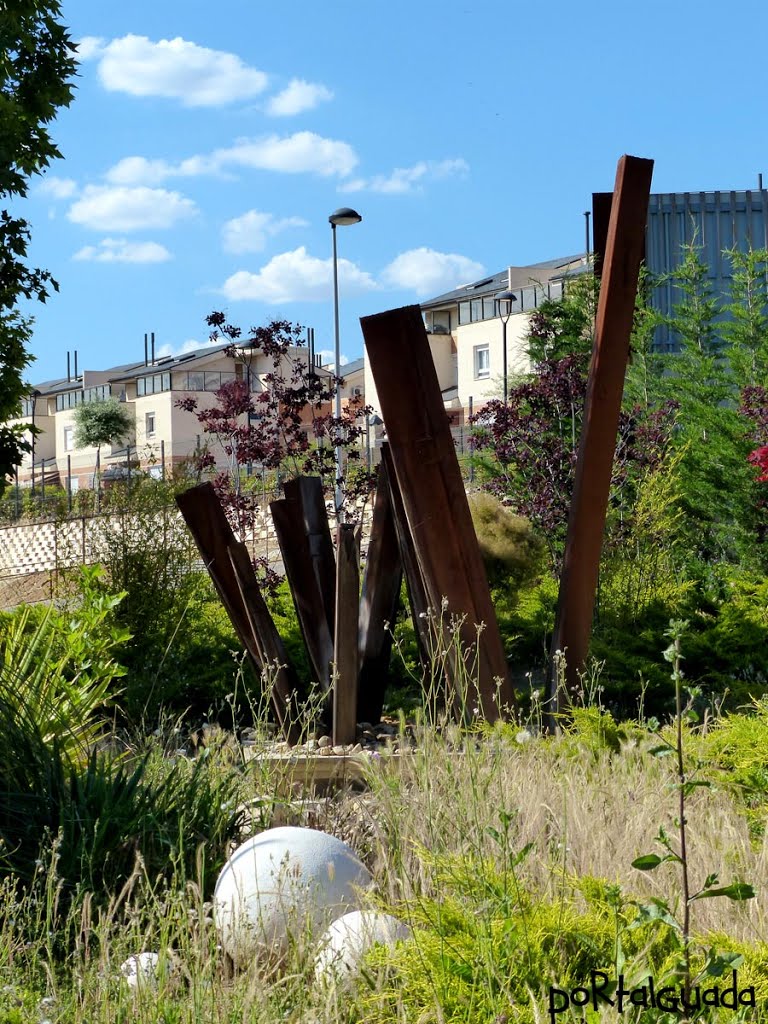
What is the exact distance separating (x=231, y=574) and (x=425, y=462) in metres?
1.61

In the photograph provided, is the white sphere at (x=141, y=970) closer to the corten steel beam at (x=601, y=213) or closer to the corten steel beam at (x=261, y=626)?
the corten steel beam at (x=261, y=626)

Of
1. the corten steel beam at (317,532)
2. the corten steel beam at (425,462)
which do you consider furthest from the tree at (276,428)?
the corten steel beam at (425,462)

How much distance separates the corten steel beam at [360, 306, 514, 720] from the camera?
18.9 feet

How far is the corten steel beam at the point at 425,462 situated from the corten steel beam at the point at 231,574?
1278 mm

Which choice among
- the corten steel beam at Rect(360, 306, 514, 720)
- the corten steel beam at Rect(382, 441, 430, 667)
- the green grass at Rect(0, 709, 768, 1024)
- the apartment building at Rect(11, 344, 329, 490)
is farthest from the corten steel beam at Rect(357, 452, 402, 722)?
the apartment building at Rect(11, 344, 329, 490)

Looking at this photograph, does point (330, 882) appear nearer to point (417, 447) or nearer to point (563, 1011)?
point (563, 1011)

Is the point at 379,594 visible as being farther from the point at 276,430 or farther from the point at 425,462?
the point at 276,430

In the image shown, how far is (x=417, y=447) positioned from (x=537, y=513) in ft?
15.9

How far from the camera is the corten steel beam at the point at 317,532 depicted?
6.71 m

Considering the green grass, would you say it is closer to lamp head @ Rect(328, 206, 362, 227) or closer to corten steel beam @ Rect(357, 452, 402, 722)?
corten steel beam @ Rect(357, 452, 402, 722)

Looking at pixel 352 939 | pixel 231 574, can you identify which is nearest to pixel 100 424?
pixel 231 574

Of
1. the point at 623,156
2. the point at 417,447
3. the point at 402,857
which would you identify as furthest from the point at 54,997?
the point at 623,156

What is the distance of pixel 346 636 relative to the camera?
240 inches

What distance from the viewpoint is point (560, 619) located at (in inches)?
246
